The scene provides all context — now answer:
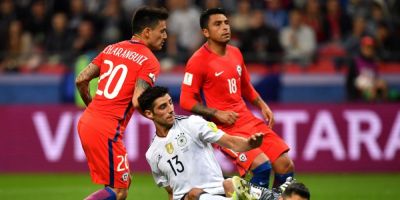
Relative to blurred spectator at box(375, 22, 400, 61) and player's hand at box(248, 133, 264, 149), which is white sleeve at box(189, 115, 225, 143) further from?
blurred spectator at box(375, 22, 400, 61)

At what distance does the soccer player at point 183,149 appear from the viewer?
28.0 feet

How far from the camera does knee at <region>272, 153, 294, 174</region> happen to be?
10008 millimetres

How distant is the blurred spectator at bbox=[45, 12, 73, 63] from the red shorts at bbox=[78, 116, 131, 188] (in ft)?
29.9

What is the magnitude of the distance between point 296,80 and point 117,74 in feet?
28.2

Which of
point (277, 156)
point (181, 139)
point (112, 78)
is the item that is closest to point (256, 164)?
point (277, 156)

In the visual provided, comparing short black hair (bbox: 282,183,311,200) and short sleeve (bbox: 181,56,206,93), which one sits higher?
short sleeve (bbox: 181,56,206,93)

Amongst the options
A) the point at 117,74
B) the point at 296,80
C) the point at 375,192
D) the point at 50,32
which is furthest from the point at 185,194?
the point at 50,32

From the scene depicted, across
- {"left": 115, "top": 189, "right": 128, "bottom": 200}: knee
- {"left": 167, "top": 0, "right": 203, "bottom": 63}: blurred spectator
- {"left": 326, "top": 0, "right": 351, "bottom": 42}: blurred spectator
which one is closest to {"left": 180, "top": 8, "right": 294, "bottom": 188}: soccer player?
{"left": 115, "top": 189, "right": 128, "bottom": 200}: knee

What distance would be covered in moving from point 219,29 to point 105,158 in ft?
6.92

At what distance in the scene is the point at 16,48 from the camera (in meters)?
18.4

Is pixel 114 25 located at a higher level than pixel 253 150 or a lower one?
higher

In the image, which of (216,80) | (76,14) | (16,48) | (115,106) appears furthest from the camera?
(76,14)

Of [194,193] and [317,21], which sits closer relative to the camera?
[194,193]

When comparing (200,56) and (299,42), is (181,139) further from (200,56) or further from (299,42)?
(299,42)
